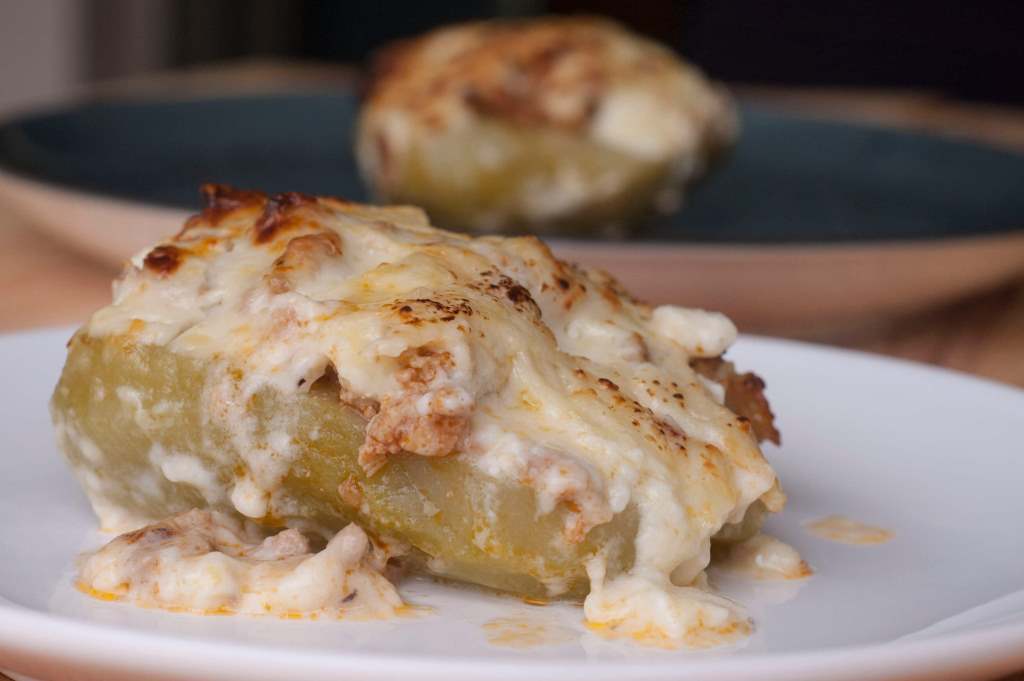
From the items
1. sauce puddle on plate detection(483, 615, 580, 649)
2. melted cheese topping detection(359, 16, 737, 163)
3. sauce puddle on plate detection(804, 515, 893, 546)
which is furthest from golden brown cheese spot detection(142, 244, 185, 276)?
melted cheese topping detection(359, 16, 737, 163)

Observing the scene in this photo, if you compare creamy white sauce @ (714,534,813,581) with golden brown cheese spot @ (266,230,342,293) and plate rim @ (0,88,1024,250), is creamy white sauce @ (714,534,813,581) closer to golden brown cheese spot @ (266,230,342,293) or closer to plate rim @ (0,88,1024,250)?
golden brown cheese spot @ (266,230,342,293)

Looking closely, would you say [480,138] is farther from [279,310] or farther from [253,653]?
[253,653]

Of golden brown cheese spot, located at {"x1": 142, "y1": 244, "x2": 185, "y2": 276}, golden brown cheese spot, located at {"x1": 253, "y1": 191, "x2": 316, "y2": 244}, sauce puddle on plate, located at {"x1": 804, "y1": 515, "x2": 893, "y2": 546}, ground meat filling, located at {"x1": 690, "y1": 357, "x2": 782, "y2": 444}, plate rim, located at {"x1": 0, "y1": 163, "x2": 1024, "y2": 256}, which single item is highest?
plate rim, located at {"x1": 0, "y1": 163, "x2": 1024, "y2": 256}

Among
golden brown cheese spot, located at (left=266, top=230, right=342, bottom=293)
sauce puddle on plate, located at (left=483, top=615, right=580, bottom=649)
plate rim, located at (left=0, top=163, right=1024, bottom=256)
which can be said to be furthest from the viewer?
plate rim, located at (left=0, top=163, right=1024, bottom=256)

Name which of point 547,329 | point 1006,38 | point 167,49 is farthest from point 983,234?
point 167,49

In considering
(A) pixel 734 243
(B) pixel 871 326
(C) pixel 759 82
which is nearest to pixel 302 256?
(A) pixel 734 243

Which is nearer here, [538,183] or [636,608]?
[636,608]

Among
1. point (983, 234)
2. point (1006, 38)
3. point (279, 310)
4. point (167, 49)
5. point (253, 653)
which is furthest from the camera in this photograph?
point (167, 49)
